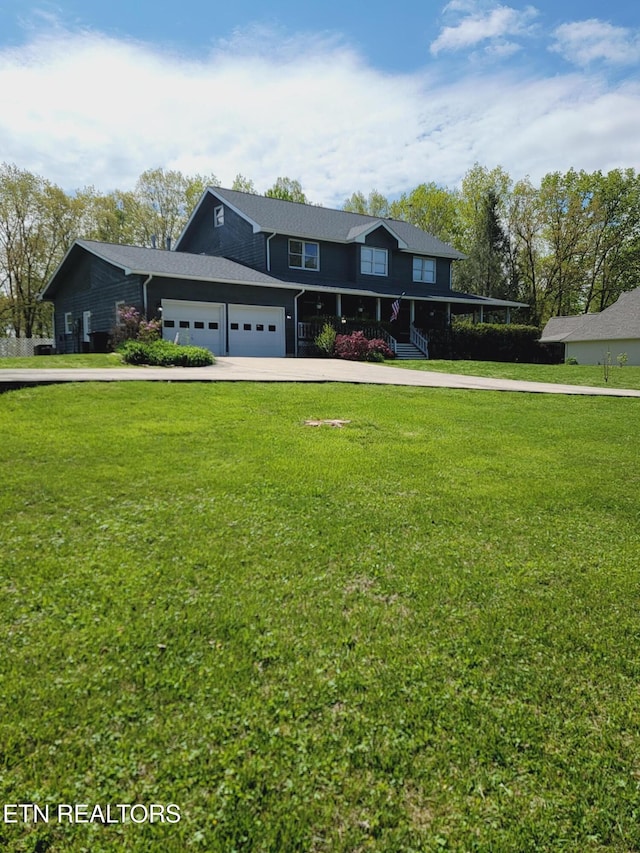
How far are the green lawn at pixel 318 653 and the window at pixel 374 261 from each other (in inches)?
854

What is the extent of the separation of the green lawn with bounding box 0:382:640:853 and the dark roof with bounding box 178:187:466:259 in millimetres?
20245

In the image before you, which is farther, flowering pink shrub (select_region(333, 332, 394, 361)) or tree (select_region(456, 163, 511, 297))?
tree (select_region(456, 163, 511, 297))

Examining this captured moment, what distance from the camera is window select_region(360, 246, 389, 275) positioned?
2494 cm

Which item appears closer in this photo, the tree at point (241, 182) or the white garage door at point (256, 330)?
the white garage door at point (256, 330)

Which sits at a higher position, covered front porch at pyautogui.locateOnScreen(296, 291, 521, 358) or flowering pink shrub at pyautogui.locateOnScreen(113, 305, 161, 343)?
covered front porch at pyautogui.locateOnScreen(296, 291, 521, 358)

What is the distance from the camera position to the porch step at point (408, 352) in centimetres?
2306

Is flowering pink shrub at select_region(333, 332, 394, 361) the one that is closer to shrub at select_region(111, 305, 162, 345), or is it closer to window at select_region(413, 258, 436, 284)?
shrub at select_region(111, 305, 162, 345)

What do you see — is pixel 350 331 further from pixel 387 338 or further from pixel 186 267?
pixel 186 267

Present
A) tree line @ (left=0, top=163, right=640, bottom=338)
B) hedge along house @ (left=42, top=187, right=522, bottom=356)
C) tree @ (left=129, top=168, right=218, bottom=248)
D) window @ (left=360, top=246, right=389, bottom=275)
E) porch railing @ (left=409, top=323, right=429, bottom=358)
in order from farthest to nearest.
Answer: tree @ (left=129, top=168, right=218, bottom=248) → tree line @ (left=0, top=163, right=640, bottom=338) → window @ (left=360, top=246, right=389, bottom=275) → porch railing @ (left=409, top=323, right=429, bottom=358) → hedge along house @ (left=42, top=187, right=522, bottom=356)

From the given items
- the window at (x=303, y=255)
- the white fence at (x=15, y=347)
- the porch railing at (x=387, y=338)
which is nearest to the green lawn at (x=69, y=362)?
the window at (x=303, y=255)

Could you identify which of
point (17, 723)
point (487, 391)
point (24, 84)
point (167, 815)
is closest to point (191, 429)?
point (17, 723)

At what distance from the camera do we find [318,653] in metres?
2.34

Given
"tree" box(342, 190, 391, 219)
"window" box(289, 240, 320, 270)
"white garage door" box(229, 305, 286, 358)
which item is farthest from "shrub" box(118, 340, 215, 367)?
"tree" box(342, 190, 391, 219)

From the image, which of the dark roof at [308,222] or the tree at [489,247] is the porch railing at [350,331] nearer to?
the dark roof at [308,222]
